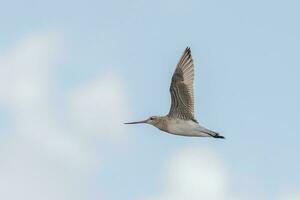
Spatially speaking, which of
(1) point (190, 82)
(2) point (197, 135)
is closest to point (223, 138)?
(2) point (197, 135)

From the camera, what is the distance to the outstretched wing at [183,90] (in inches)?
996

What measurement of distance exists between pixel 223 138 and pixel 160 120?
2.74 meters

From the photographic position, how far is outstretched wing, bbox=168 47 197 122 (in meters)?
25.3

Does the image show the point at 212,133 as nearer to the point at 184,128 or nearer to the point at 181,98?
the point at 184,128

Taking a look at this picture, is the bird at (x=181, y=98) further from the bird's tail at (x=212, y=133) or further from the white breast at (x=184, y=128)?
the bird's tail at (x=212, y=133)

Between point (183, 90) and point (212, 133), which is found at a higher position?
point (183, 90)

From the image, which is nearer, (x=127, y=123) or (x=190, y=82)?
(x=190, y=82)

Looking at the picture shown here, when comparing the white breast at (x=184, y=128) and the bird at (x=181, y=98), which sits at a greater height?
the bird at (x=181, y=98)

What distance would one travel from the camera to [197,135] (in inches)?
963

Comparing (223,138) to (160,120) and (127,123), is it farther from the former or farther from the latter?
(127,123)

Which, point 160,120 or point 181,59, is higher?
point 181,59

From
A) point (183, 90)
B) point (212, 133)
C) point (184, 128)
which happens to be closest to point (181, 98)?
point (183, 90)

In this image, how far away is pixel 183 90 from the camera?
25.3 m

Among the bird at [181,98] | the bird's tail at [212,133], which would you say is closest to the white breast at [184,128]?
the bird at [181,98]
